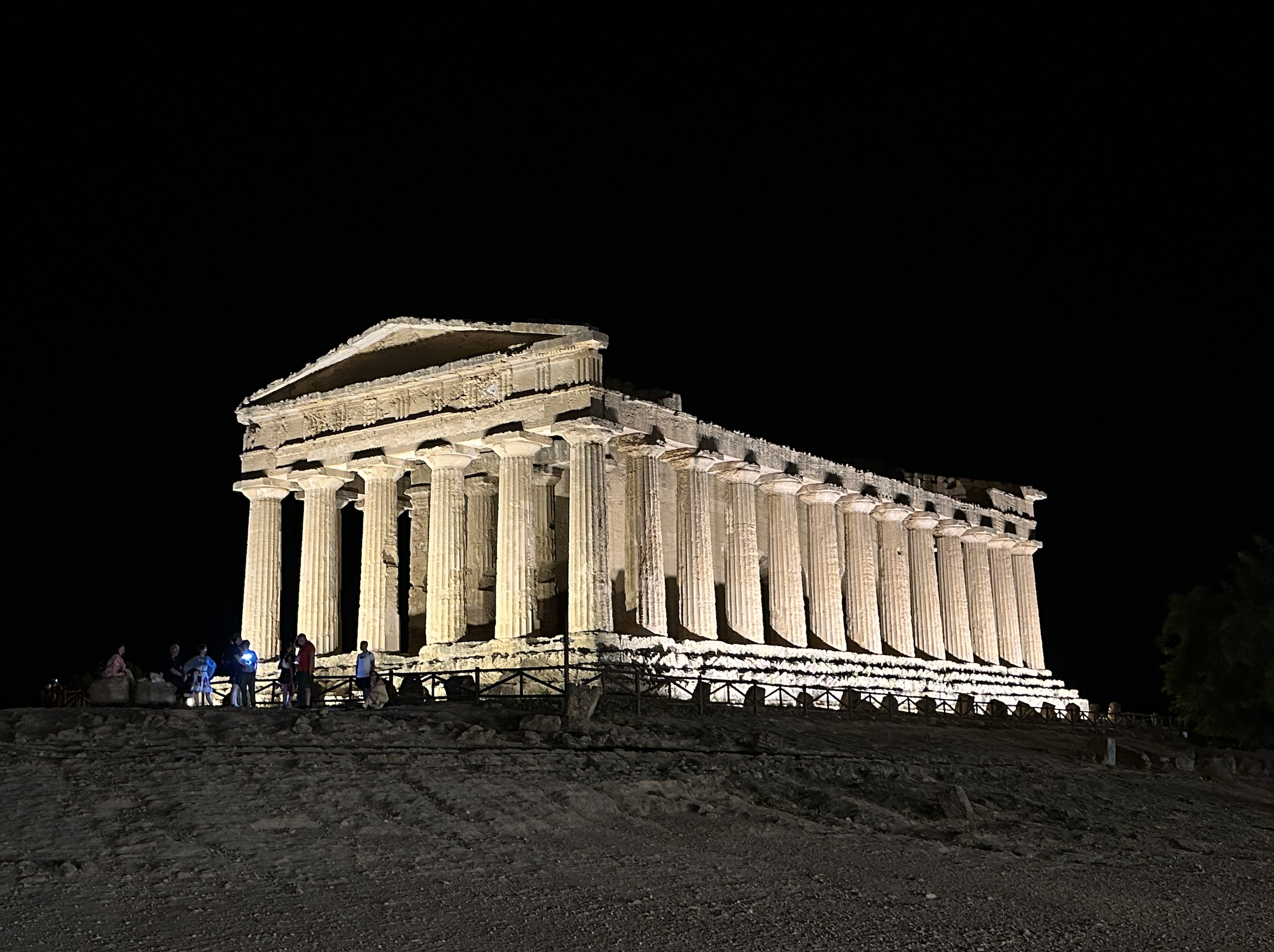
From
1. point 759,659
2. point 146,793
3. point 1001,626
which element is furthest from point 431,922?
point 1001,626

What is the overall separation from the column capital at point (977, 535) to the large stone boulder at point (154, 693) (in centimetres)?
3499

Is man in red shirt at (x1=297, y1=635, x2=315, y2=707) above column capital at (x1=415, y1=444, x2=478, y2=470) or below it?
below

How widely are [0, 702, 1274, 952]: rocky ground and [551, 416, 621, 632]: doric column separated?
995cm

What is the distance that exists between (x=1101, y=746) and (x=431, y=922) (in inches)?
948

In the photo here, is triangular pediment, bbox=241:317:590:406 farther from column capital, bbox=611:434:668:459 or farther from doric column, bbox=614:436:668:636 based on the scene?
doric column, bbox=614:436:668:636

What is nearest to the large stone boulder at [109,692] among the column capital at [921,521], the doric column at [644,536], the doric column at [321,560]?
the doric column at [321,560]

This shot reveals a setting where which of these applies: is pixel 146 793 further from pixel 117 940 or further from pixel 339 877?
pixel 117 940

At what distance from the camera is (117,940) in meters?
11.5

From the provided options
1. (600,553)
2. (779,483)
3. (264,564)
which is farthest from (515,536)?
(779,483)

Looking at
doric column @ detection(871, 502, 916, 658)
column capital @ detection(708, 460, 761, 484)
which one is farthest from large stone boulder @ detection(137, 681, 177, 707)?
doric column @ detection(871, 502, 916, 658)

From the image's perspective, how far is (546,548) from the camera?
42344 mm

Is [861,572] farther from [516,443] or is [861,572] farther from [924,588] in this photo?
[516,443]

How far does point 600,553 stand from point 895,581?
16.5m

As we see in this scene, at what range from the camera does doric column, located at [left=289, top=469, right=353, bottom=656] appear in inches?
1606
